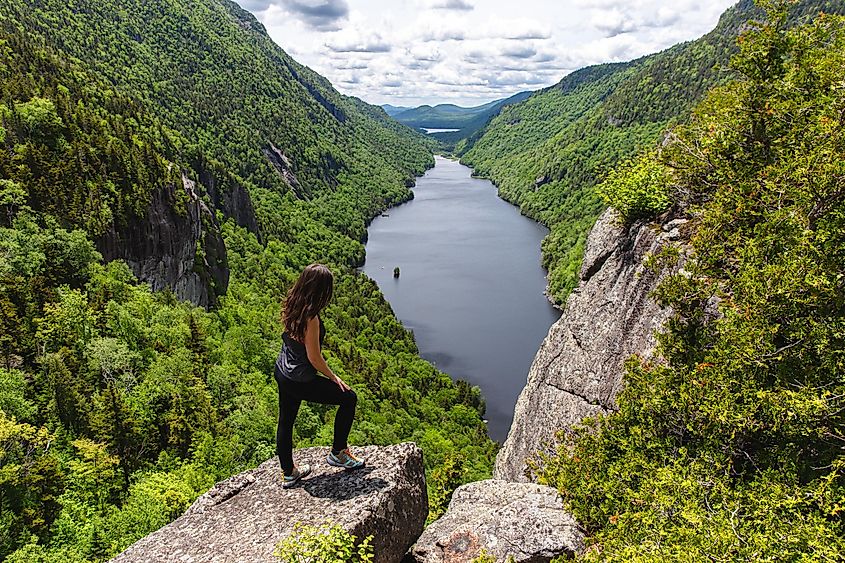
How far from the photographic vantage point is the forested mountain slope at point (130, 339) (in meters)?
16.3

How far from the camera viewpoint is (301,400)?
7125 millimetres

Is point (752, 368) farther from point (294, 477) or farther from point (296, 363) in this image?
point (294, 477)

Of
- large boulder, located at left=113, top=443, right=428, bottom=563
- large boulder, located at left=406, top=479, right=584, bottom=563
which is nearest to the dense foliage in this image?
large boulder, located at left=406, top=479, right=584, bottom=563

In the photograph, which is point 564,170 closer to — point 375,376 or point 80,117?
point 375,376

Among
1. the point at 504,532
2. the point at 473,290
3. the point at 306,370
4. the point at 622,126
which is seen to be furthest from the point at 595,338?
the point at 622,126

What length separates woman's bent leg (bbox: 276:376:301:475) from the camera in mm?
7141

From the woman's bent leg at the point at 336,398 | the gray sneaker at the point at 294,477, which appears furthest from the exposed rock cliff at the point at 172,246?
the woman's bent leg at the point at 336,398

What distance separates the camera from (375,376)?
194 feet

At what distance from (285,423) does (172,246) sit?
4446cm

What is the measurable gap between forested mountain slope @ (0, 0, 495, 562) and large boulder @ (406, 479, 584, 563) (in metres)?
10.7

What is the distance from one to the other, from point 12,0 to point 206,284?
291 ft

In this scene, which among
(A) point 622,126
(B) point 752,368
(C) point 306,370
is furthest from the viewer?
(A) point 622,126

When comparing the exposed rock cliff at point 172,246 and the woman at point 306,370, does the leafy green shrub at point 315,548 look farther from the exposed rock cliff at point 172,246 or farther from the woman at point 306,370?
the exposed rock cliff at point 172,246

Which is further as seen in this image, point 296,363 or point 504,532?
point 504,532
